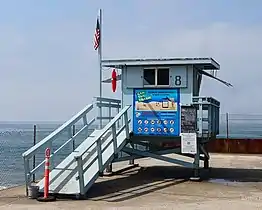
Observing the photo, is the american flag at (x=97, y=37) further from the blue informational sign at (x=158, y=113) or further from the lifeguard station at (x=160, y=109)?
the blue informational sign at (x=158, y=113)

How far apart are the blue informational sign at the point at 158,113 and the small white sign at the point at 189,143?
387mm

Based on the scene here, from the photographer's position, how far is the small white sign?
16125 mm

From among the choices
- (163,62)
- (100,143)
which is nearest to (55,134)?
(100,143)

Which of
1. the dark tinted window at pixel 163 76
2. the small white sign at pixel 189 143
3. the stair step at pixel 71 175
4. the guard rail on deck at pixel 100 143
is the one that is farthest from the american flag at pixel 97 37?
the small white sign at pixel 189 143

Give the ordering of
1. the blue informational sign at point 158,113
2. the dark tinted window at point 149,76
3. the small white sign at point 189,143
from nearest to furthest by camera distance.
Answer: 1. the small white sign at point 189,143
2. the blue informational sign at point 158,113
3. the dark tinted window at point 149,76

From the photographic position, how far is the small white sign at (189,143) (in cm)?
1612

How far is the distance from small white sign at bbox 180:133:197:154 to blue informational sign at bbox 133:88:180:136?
39 cm

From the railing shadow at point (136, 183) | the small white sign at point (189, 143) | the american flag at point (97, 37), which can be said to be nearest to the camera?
the railing shadow at point (136, 183)

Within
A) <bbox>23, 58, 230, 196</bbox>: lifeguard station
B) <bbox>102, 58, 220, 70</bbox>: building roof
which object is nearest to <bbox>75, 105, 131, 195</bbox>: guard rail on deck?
<bbox>23, 58, 230, 196</bbox>: lifeguard station

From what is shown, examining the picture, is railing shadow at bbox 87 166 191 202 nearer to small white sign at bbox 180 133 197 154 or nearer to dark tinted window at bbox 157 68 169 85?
small white sign at bbox 180 133 197 154

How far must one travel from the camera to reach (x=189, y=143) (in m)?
16.2

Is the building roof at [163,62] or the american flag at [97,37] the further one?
the american flag at [97,37]

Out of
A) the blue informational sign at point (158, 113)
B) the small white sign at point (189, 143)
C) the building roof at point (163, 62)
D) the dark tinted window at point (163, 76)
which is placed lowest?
the small white sign at point (189, 143)

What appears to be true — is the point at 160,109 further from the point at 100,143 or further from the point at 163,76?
the point at 100,143
